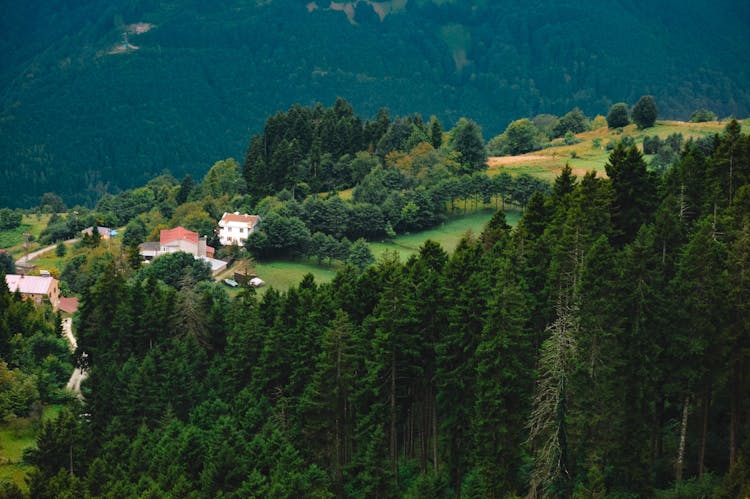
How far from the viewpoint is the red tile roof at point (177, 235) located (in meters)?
102

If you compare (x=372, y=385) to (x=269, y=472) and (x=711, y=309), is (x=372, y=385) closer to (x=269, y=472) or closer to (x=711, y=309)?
(x=269, y=472)

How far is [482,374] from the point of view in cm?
4294

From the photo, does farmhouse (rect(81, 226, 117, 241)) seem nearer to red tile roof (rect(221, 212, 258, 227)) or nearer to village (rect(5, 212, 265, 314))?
village (rect(5, 212, 265, 314))

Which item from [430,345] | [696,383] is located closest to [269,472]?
[430,345]

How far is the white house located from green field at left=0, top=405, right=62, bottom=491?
4124 cm

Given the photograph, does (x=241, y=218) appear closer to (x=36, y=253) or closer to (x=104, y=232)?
(x=104, y=232)

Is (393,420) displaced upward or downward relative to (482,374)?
downward

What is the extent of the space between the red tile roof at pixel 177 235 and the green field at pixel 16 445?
39.6 m

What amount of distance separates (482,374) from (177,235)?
216 feet

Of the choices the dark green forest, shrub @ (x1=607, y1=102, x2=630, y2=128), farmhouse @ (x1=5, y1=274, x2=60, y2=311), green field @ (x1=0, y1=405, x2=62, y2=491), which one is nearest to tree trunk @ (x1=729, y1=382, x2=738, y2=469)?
the dark green forest

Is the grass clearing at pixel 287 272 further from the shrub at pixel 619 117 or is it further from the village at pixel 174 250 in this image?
the shrub at pixel 619 117

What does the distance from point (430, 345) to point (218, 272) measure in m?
50.7

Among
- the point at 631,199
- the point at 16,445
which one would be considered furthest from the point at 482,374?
the point at 16,445

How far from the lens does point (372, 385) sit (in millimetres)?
47438
